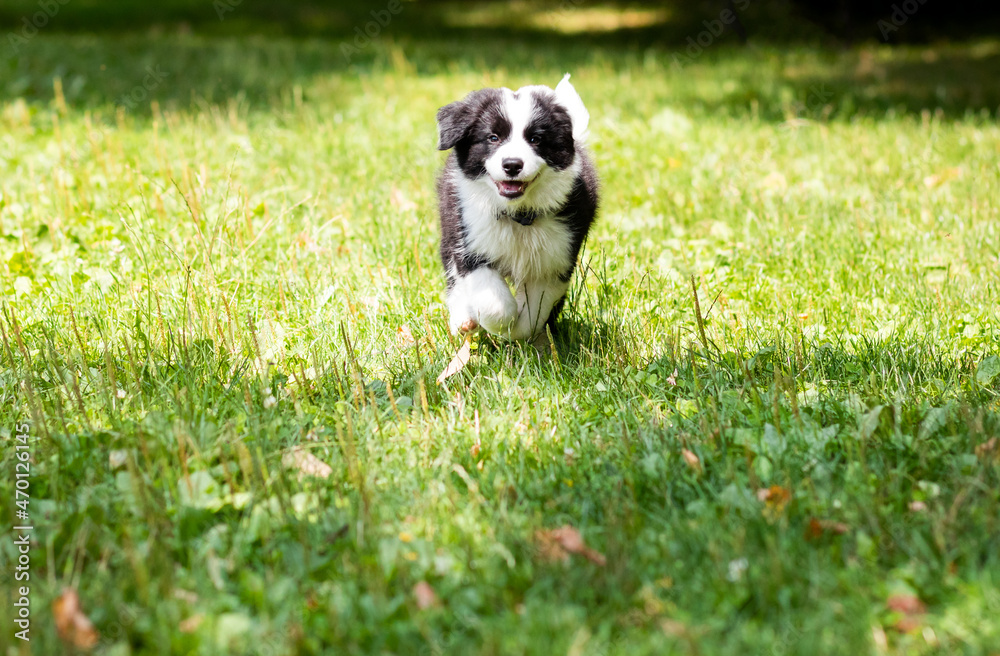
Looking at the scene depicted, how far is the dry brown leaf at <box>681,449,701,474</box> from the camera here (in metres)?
2.53

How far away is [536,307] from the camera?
3.60 meters

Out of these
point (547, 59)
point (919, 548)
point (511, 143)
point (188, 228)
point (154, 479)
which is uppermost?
point (547, 59)

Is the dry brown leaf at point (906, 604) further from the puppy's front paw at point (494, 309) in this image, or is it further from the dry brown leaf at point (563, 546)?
the puppy's front paw at point (494, 309)

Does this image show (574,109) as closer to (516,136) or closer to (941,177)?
(516,136)

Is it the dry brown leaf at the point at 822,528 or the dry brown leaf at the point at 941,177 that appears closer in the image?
the dry brown leaf at the point at 822,528

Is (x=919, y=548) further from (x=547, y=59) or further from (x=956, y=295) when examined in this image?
(x=547, y=59)

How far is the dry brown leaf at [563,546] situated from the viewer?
216 centimetres

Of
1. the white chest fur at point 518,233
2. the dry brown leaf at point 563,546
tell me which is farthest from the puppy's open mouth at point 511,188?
the dry brown leaf at point 563,546

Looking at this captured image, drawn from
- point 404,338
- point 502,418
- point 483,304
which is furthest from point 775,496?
point 404,338

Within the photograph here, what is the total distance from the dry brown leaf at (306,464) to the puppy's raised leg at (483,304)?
1.00 metres

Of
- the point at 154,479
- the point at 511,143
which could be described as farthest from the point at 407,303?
the point at 154,479

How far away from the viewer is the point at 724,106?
8352mm

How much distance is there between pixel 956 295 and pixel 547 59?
9.01 meters

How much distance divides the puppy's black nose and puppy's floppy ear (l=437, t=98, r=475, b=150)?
319 mm
